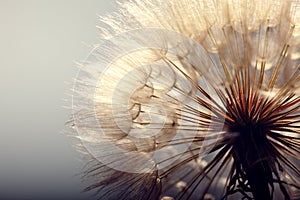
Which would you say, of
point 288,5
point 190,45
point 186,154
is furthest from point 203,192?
point 288,5

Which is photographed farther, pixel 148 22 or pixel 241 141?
pixel 148 22

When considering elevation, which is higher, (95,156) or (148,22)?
(148,22)

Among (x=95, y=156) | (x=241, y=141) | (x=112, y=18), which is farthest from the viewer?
(x=112, y=18)

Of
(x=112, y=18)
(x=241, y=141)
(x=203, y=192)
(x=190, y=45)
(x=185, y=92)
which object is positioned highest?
(x=112, y=18)

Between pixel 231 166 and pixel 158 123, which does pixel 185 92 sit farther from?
pixel 231 166

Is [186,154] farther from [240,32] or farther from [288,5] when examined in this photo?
[288,5]

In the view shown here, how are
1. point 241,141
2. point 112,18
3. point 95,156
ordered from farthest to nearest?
point 112,18
point 95,156
point 241,141
